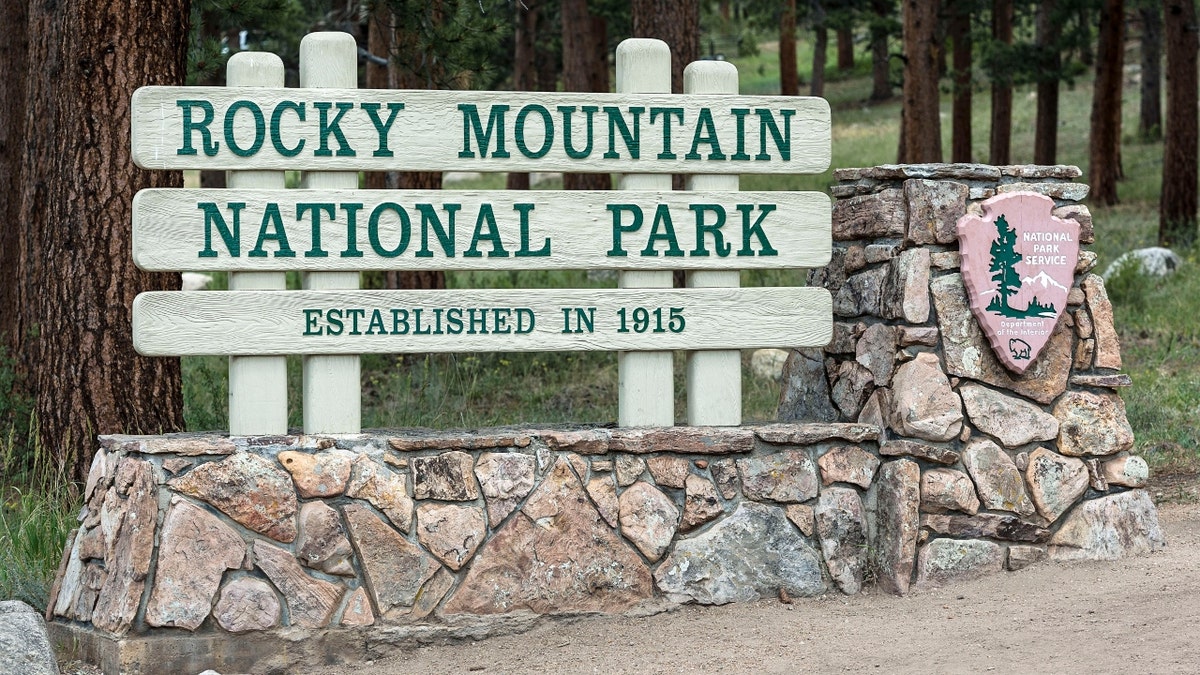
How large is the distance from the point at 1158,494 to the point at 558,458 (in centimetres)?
347

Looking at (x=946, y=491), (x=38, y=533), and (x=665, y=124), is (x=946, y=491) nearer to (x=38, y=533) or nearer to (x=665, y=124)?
(x=665, y=124)

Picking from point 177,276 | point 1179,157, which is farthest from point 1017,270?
point 1179,157

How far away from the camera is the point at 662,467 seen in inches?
202

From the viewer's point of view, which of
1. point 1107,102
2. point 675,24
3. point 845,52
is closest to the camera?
point 675,24

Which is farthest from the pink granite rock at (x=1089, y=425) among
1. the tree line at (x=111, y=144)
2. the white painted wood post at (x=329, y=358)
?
the tree line at (x=111, y=144)

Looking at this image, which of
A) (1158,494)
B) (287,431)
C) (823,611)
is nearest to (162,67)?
(287,431)

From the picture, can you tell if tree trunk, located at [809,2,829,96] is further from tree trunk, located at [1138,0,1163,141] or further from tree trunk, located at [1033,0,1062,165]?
tree trunk, located at [1033,0,1062,165]

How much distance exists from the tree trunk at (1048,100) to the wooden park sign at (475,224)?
1569 centimetres

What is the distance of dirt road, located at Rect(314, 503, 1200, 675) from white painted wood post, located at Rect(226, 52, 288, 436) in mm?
961

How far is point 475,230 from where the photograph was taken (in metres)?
5.00

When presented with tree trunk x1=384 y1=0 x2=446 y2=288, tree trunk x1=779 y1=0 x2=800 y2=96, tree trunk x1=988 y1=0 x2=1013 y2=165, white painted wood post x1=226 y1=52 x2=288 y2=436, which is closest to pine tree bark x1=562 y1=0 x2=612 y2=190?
tree trunk x1=384 y1=0 x2=446 y2=288

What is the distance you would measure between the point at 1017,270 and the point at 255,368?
120 inches

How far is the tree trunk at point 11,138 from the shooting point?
8.68m

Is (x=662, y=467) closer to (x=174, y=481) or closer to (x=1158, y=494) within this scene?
(x=174, y=481)
